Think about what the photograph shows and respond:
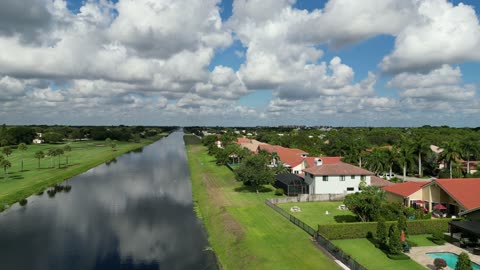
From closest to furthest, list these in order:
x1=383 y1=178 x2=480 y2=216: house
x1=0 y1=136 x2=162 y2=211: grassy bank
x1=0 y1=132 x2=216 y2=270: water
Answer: x1=0 y1=132 x2=216 y2=270: water < x1=383 y1=178 x2=480 y2=216: house < x1=0 y1=136 x2=162 y2=211: grassy bank

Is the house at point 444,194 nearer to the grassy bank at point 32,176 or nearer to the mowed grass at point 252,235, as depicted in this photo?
the mowed grass at point 252,235

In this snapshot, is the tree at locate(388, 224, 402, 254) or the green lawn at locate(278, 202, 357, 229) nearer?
the tree at locate(388, 224, 402, 254)

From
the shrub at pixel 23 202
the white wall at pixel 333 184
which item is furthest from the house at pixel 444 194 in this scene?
the shrub at pixel 23 202

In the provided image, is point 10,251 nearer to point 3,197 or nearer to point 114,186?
point 3,197

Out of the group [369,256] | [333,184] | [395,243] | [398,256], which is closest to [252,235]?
[369,256]

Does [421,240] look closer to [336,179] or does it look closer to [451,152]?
[336,179]

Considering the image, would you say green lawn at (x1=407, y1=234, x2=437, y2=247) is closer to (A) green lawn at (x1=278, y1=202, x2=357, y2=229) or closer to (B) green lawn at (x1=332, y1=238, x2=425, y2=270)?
(B) green lawn at (x1=332, y1=238, x2=425, y2=270)

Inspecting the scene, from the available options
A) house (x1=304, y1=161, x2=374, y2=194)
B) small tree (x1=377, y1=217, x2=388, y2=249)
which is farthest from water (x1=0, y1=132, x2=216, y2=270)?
house (x1=304, y1=161, x2=374, y2=194)
